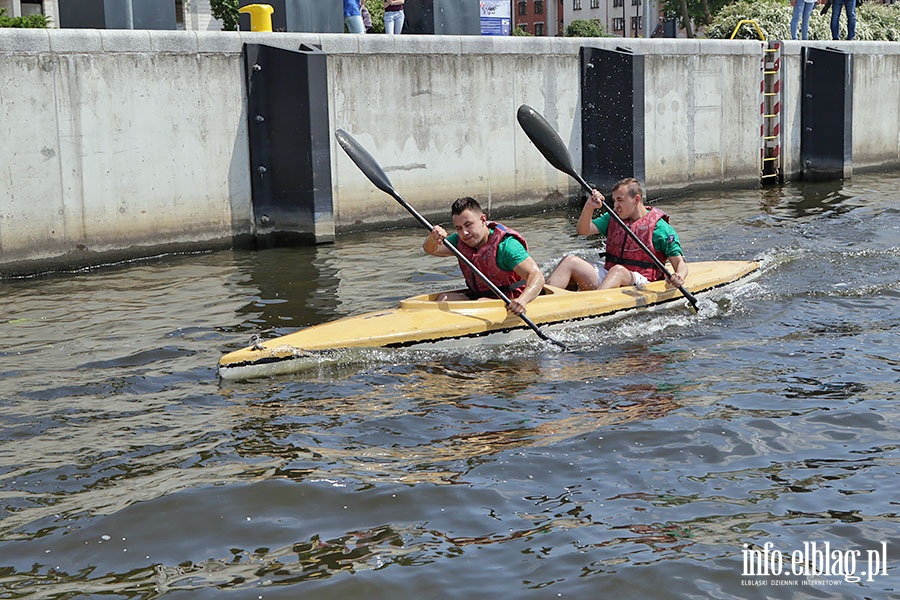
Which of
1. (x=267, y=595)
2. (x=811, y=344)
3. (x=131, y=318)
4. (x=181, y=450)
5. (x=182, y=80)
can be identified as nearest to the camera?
(x=267, y=595)

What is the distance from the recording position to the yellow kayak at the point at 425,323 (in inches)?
264

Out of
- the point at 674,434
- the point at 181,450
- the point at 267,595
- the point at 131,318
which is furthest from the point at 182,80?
the point at 267,595

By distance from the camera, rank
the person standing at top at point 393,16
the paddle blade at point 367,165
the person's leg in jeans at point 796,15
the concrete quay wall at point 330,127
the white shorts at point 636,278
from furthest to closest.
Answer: the person's leg in jeans at point 796,15, the person standing at top at point 393,16, the concrete quay wall at point 330,127, the white shorts at point 636,278, the paddle blade at point 367,165

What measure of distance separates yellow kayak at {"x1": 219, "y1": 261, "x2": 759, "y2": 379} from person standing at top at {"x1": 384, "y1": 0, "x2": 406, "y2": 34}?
682cm

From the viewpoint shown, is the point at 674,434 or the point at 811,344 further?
the point at 811,344

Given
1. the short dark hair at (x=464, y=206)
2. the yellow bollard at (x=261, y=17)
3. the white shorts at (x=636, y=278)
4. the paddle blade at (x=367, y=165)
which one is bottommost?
the white shorts at (x=636, y=278)

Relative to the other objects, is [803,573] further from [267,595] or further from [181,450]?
[181,450]

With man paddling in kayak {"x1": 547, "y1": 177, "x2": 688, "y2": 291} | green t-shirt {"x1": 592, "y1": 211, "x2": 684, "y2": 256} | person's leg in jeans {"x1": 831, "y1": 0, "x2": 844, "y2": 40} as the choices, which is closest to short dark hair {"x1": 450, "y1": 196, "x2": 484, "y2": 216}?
man paddling in kayak {"x1": 547, "y1": 177, "x2": 688, "y2": 291}

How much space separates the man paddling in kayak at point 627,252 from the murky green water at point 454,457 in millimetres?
422

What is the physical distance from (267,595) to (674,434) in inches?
94.7

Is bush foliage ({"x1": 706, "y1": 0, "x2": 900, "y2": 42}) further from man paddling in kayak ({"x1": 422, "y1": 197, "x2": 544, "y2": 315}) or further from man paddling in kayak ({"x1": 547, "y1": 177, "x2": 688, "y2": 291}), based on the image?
man paddling in kayak ({"x1": 422, "y1": 197, "x2": 544, "y2": 315})

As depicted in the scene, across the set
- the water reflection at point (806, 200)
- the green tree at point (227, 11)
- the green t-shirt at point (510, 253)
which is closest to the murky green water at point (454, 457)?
the green t-shirt at point (510, 253)

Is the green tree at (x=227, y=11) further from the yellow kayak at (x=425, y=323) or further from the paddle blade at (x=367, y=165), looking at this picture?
the yellow kayak at (x=425, y=323)

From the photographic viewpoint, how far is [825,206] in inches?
585
